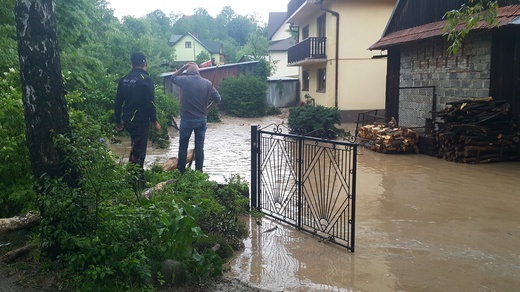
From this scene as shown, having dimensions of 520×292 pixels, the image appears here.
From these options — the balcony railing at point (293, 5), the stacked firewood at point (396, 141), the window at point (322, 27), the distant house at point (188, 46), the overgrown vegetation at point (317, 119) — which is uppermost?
the distant house at point (188, 46)

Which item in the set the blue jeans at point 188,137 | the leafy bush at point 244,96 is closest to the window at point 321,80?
the leafy bush at point 244,96

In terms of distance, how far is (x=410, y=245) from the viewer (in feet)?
19.0

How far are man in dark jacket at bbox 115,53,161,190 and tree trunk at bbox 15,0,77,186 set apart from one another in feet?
9.12

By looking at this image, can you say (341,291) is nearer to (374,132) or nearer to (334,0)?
(374,132)

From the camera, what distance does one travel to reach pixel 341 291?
4461 mm

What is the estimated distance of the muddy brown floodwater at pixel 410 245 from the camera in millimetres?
4699

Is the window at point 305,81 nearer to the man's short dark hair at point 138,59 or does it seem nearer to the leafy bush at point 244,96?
the leafy bush at point 244,96

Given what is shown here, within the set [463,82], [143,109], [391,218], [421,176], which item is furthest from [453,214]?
[463,82]

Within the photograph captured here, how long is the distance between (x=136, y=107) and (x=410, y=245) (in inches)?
166

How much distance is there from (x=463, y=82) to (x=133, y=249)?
1122 centimetres

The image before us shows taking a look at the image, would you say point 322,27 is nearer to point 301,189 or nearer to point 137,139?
point 137,139

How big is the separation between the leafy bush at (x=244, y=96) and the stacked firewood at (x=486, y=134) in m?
16.9

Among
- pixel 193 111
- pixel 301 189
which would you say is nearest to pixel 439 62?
pixel 193 111

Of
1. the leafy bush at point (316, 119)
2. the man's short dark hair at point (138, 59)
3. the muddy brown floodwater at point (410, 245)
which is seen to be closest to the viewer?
the muddy brown floodwater at point (410, 245)
